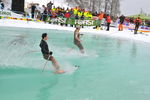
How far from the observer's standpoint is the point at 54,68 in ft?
29.9

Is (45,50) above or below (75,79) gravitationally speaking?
above

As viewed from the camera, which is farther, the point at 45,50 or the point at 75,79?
the point at 45,50

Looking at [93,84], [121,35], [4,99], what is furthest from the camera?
[121,35]

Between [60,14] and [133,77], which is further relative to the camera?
[60,14]

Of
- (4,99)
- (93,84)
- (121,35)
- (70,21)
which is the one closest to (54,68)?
(93,84)

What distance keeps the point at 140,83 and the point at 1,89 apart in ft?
14.2

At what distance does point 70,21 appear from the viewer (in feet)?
95.9

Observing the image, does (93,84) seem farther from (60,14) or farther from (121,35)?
(60,14)

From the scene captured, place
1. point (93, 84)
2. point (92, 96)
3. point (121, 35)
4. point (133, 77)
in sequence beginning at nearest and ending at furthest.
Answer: point (92, 96)
point (93, 84)
point (133, 77)
point (121, 35)

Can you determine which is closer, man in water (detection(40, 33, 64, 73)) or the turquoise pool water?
the turquoise pool water

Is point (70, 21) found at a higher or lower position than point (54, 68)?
higher

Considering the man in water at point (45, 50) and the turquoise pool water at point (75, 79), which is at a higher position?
the man in water at point (45, 50)

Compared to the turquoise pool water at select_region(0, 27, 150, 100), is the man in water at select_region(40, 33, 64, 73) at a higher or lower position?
higher

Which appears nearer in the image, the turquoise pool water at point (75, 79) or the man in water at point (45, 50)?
the turquoise pool water at point (75, 79)
